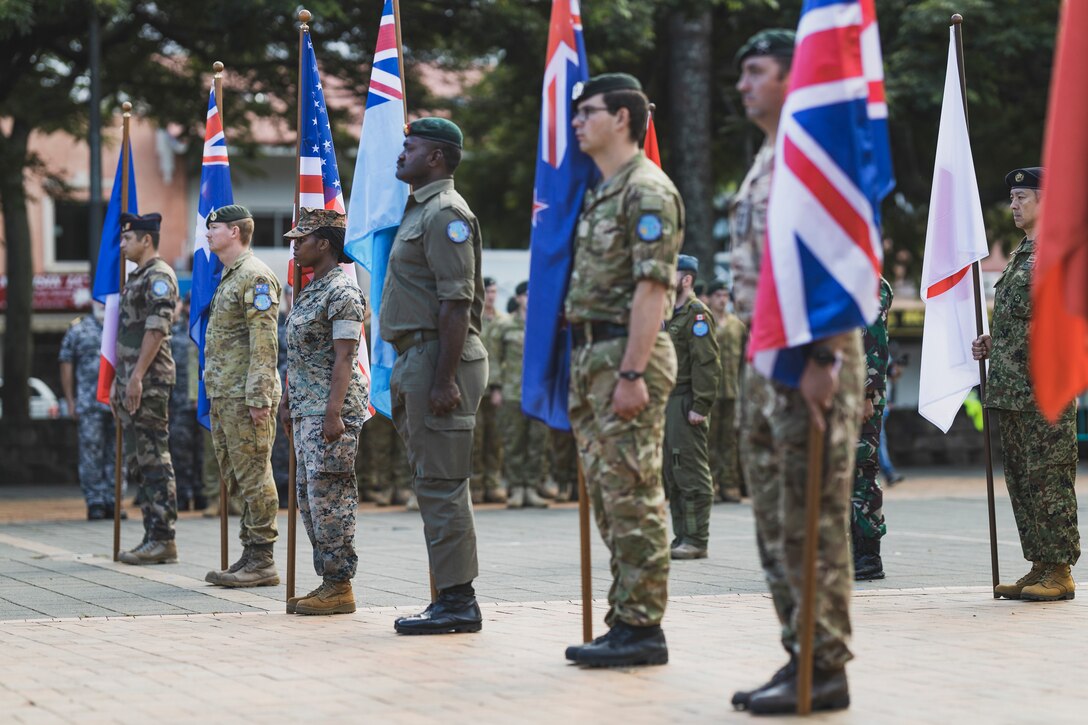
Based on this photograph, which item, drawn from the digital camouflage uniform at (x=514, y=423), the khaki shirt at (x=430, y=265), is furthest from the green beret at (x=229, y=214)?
the digital camouflage uniform at (x=514, y=423)

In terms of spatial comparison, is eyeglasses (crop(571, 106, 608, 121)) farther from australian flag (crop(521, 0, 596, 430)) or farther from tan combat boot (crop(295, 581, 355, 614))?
tan combat boot (crop(295, 581, 355, 614))

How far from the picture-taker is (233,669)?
6.40 meters

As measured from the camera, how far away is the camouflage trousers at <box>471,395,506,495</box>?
695 inches

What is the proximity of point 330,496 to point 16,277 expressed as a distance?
650 inches

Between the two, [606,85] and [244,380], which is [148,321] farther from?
[606,85]

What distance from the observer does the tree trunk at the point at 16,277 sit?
69.1ft

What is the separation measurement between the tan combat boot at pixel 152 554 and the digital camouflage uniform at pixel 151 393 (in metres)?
0.05

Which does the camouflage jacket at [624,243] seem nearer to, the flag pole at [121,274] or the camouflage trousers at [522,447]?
the flag pole at [121,274]

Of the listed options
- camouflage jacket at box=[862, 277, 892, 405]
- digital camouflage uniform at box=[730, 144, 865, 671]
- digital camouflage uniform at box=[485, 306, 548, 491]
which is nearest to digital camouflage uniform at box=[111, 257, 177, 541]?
camouflage jacket at box=[862, 277, 892, 405]

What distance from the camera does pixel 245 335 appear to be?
9.78 metres

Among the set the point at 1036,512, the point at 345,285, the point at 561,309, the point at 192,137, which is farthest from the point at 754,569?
the point at 192,137

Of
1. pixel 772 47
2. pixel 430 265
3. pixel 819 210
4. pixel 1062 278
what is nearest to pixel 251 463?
pixel 430 265

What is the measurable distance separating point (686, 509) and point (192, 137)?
14120mm

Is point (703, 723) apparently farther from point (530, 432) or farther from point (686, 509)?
point (530, 432)
